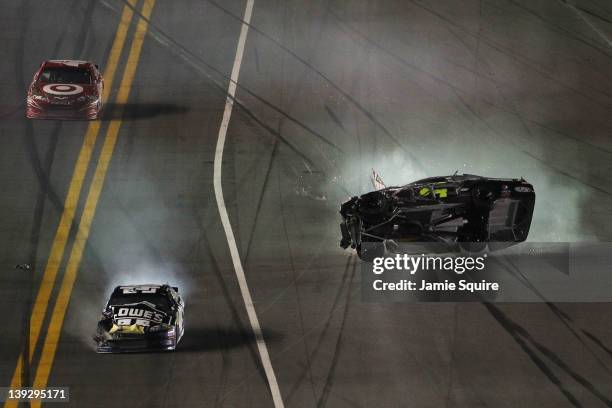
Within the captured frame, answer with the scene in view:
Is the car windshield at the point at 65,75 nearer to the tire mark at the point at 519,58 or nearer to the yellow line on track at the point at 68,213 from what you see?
the yellow line on track at the point at 68,213

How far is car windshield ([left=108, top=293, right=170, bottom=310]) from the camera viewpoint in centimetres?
2904

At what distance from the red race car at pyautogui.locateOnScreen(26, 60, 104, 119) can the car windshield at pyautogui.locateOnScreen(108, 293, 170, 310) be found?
815 cm

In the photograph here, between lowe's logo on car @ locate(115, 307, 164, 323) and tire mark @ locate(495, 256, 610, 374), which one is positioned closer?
lowe's logo on car @ locate(115, 307, 164, 323)

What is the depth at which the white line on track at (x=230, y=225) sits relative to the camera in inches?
1131

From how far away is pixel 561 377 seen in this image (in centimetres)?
2861

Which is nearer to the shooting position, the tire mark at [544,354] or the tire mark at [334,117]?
the tire mark at [544,354]

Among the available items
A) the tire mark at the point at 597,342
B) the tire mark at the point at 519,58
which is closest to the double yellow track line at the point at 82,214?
the tire mark at the point at 519,58

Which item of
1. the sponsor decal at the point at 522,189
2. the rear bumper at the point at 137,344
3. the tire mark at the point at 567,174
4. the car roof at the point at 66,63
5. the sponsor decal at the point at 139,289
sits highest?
the car roof at the point at 66,63

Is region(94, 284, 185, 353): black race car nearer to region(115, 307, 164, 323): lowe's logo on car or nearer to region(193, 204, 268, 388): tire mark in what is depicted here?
region(115, 307, 164, 323): lowe's logo on car

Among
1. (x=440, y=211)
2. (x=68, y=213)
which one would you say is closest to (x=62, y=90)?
(x=68, y=213)

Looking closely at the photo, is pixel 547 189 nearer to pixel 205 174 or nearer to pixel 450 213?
pixel 450 213

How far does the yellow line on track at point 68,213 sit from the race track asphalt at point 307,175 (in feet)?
0.74

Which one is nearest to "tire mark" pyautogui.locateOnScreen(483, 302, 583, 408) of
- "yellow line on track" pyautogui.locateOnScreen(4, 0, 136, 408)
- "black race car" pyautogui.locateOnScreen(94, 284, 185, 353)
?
"black race car" pyautogui.locateOnScreen(94, 284, 185, 353)

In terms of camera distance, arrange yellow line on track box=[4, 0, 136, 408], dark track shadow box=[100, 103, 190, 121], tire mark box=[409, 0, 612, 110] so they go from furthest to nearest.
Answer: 1. tire mark box=[409, 0, 612, 110]
2. dark track shadow box=[100, 103, 190, 121]
3. yellow line on track box=[4, 0, 136, 408]
